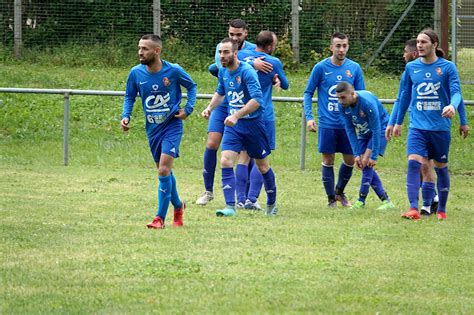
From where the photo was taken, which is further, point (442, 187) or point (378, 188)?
point (378, 188)

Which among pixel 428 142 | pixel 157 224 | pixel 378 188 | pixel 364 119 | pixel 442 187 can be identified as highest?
pixel 364 119

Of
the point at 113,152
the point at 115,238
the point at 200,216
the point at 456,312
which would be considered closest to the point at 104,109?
the point at 113,152

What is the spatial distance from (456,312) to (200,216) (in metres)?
5.23

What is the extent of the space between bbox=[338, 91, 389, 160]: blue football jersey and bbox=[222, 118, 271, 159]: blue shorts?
1.14 metres

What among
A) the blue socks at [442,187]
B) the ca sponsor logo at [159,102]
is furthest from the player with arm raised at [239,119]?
the blue socks at [442,187]

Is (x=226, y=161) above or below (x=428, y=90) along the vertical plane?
below

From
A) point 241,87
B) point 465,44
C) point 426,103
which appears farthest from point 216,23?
point 426,103

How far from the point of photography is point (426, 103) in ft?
41.1

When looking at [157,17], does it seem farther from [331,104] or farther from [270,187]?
[270,187]

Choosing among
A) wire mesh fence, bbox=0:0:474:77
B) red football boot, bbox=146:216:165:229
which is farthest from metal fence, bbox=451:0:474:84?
red football boot, bbox=146:216:165:229

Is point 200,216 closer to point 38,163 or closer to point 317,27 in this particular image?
point 38,163

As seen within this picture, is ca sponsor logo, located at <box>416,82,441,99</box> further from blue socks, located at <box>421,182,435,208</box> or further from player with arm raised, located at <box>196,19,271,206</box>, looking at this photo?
player with arm raised, located at <box>196,19,271,206</box>

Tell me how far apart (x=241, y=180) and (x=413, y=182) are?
2.01 meters

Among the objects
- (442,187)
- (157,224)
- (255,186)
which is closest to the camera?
(157,224)
